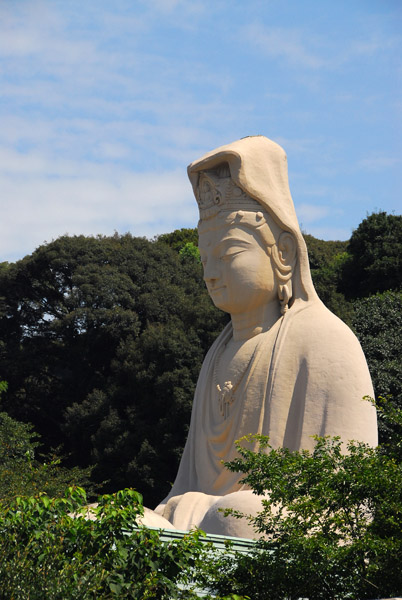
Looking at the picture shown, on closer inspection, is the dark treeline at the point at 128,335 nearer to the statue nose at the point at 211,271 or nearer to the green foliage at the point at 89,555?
the statue nose at the point at 211,271

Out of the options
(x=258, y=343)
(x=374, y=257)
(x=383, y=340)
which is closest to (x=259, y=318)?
(x=258, y=343)

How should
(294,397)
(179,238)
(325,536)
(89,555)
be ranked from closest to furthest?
(89,555)
(325,536)
(294,397)
(179,238)

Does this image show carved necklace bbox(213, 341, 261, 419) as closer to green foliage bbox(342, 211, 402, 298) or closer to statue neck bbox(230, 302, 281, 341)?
statue neck bbox(230, 302, 281, 341)

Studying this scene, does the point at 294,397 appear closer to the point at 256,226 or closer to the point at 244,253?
the point at 244,253

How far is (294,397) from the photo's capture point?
8945 mm

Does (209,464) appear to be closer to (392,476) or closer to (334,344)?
(334,344)

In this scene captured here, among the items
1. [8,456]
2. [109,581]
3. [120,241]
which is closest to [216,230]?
[109,581]

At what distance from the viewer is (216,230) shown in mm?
9531

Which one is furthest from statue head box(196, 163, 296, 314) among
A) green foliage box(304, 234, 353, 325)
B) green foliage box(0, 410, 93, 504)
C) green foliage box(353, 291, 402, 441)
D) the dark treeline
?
green foliage box(304, 234, 353, 325)

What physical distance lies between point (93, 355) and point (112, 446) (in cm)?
482

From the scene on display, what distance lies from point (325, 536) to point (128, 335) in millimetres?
18679

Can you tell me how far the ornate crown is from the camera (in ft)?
31.0

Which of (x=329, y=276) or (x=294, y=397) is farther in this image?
(x=329, y=276)

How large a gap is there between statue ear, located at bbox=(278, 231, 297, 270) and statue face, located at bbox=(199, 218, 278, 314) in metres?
0.14
